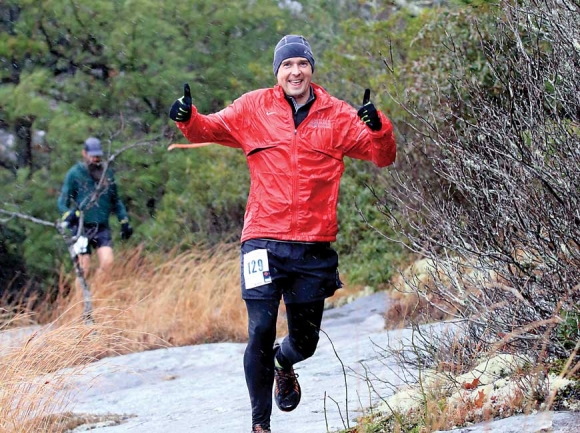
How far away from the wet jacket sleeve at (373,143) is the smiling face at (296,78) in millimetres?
298

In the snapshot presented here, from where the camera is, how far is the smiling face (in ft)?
17.6

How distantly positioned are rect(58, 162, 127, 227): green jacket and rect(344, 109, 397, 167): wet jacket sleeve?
5697 millimetres

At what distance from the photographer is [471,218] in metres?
4.81

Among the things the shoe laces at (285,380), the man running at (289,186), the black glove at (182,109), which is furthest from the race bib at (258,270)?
the black glove at (182,109)

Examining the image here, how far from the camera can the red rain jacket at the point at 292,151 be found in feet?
17.1

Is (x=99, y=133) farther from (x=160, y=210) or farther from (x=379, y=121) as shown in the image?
(x=379, y=121)

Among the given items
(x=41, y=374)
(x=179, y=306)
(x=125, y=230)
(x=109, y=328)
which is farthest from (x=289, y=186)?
(x=125, y=230)

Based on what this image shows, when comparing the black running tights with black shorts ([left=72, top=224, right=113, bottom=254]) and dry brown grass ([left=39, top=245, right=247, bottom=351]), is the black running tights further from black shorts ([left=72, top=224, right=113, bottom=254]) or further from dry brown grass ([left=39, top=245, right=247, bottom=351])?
black shorts ([left=72, top=224, right=113, bottom=254])

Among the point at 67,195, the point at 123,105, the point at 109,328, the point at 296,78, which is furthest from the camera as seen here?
the point at 123,105

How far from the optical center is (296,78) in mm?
5395

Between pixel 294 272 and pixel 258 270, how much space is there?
0.21 m

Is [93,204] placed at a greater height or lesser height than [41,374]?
greater

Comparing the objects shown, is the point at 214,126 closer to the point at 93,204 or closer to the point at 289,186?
the point at 289,186

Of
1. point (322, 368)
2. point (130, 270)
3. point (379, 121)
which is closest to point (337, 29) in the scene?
point (130, 270)
